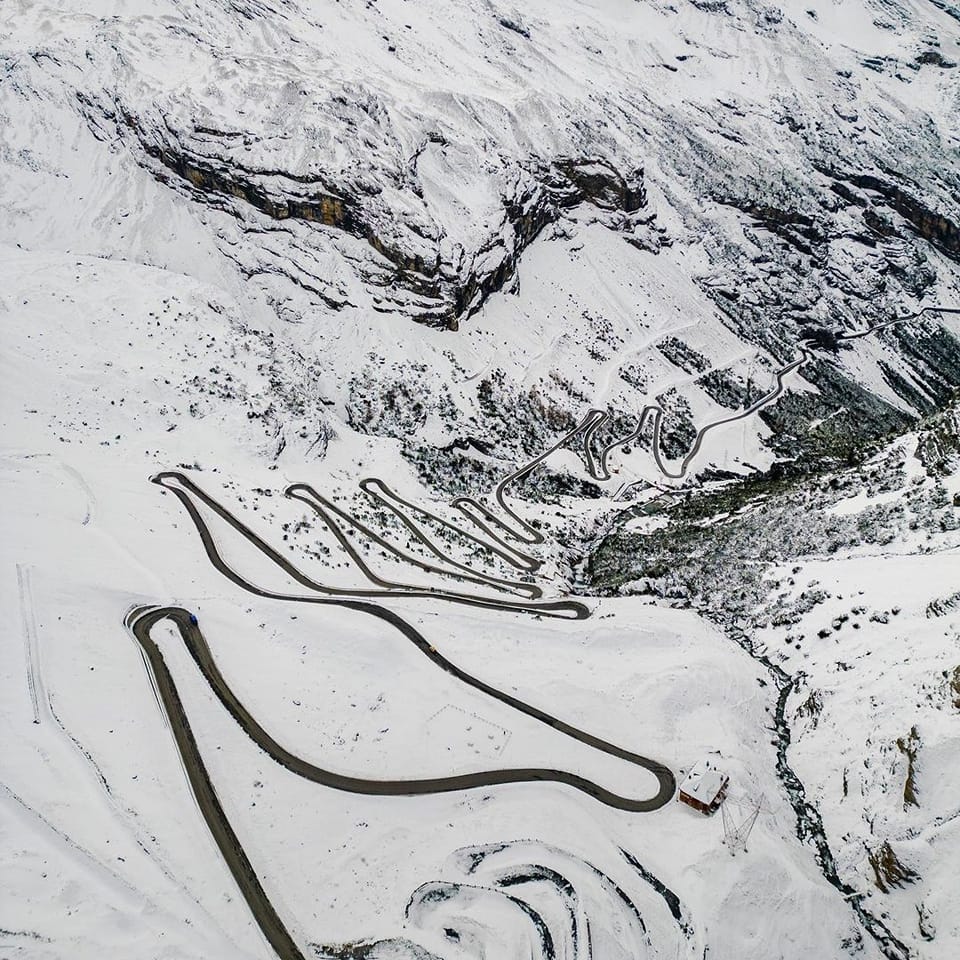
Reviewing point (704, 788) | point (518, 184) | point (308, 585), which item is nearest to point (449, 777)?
point (704, 788)

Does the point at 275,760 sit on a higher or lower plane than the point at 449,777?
lower

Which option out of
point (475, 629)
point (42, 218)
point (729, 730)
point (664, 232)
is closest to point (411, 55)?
point (664, 232)

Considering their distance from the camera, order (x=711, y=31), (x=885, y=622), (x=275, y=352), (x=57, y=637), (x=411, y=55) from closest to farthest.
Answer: (x=57, y=637)
(x=885, y=622)
(x=275, y=352)
(x=411, y=55)
(x=711, y=31)

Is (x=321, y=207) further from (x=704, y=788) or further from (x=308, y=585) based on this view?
(x=704, y=788)

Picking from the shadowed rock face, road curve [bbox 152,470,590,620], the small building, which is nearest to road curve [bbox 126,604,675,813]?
the small building

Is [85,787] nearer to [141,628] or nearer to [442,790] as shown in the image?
[141,628]
